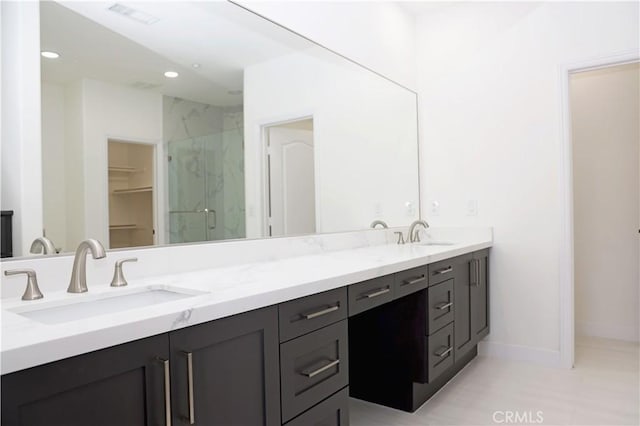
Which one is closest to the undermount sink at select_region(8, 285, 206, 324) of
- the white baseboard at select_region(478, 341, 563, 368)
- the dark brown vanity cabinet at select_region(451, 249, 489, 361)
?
the dark brown vanity cabinet at select_region(451, 249, 489, 361)

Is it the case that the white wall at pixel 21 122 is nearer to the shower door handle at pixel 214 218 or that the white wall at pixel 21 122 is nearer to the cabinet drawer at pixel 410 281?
the shower door handle at pixel 214 218

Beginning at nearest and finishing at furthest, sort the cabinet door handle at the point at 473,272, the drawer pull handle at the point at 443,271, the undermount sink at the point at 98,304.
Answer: the undermount sink at the point at 98,304 < the drawer pull handle at the point at 443,271 < the cabinet door handle at the point at 473,272

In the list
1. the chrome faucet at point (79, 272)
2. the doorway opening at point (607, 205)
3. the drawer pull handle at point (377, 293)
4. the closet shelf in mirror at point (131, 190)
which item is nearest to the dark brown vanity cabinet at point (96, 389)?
the chrome faucet at point (79, 272)

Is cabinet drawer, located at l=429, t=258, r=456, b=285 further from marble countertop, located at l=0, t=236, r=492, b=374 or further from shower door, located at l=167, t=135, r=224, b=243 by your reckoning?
shower door, located at l=167, t=135, r=224, b=243

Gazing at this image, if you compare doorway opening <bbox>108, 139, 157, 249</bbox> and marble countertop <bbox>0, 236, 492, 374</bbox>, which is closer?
marble countertop <bbox>0, 236, 492, 374</bbox>

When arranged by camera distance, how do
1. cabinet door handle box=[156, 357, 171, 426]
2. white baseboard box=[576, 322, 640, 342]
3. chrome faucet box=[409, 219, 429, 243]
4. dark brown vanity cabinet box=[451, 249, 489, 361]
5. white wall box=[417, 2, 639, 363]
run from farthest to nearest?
1. white baseboard box=[576, 322, 640, 342]
2. chrome faucet box=[409, 219, 429, 243]
3. white wall box=[417, 2, 639, 363]
4. dark brown vanity cabinet box=[451, 249, 489, 361]
5. cabinet door handle box=[156, 357, 171, 426]

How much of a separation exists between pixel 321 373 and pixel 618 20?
2.83m

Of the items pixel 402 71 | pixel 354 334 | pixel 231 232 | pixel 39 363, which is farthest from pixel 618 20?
pixel 39 363

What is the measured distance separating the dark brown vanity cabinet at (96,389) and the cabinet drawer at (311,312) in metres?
0.41

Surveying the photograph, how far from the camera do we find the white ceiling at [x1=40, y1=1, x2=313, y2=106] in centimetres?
143

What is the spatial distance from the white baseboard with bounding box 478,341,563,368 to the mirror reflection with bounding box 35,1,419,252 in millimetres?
1309

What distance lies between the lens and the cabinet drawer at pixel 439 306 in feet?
7.45

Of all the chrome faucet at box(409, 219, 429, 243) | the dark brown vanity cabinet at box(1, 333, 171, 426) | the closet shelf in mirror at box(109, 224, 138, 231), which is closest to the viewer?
the dark brown vanity cabinet at box(1, 333, 171, 426)

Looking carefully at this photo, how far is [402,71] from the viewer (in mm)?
3352
